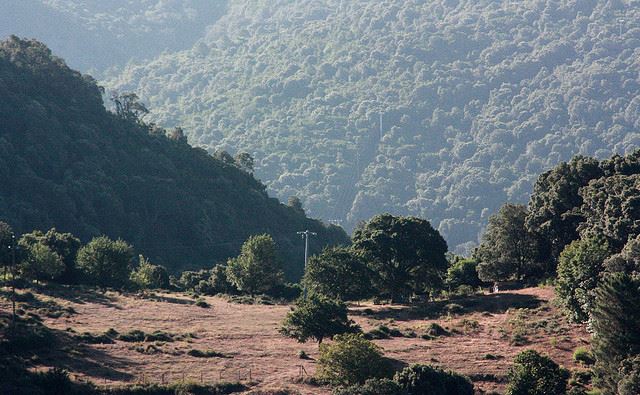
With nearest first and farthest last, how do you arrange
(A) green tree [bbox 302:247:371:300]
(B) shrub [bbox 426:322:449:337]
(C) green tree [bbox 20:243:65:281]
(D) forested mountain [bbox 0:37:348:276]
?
(B) shrub [bbox 426:322:449:337] → (C) green tree [bbox 20:243:65:281] → (A) green tree [bbox 302:247:371:300] → (D) forested mountain [bbox 0:37:348:276]

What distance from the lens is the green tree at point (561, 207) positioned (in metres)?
117

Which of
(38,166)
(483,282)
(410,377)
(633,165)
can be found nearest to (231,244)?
(38,166)

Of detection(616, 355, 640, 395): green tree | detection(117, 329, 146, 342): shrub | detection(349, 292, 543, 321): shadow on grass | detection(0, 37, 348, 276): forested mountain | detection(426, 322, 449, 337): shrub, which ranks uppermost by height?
detection(0, 37, 348, 276): forested mountain

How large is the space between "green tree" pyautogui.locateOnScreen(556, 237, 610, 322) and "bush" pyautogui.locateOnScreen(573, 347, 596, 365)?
3461mm

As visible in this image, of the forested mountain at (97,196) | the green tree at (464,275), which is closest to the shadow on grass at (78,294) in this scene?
the green tree at (464,275)

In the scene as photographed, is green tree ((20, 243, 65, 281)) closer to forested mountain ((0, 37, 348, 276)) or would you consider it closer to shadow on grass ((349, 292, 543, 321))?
shadow on grass ((349, 292, 543, 321))

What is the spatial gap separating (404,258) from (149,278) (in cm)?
3728

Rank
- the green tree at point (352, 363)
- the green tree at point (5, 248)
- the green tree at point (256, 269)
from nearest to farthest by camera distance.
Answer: the green tree at point (352, 363) < the green tree at point (5, 248) < the green tree at point (256, 269)

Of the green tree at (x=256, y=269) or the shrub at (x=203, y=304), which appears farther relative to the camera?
the green tree at (x=256, y=269)

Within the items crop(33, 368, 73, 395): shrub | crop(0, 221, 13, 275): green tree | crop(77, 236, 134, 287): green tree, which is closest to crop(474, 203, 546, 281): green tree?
crop(77, 236, 134, 287): green tree

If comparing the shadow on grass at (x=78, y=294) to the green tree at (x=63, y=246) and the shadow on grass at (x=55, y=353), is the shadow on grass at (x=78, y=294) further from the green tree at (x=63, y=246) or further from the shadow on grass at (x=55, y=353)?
the shadow on grass at (x=55, y=353)

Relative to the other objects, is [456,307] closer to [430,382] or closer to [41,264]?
[430,382]

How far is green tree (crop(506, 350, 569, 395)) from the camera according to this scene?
255 ft

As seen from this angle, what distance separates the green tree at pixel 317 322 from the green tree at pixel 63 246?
118 feet
